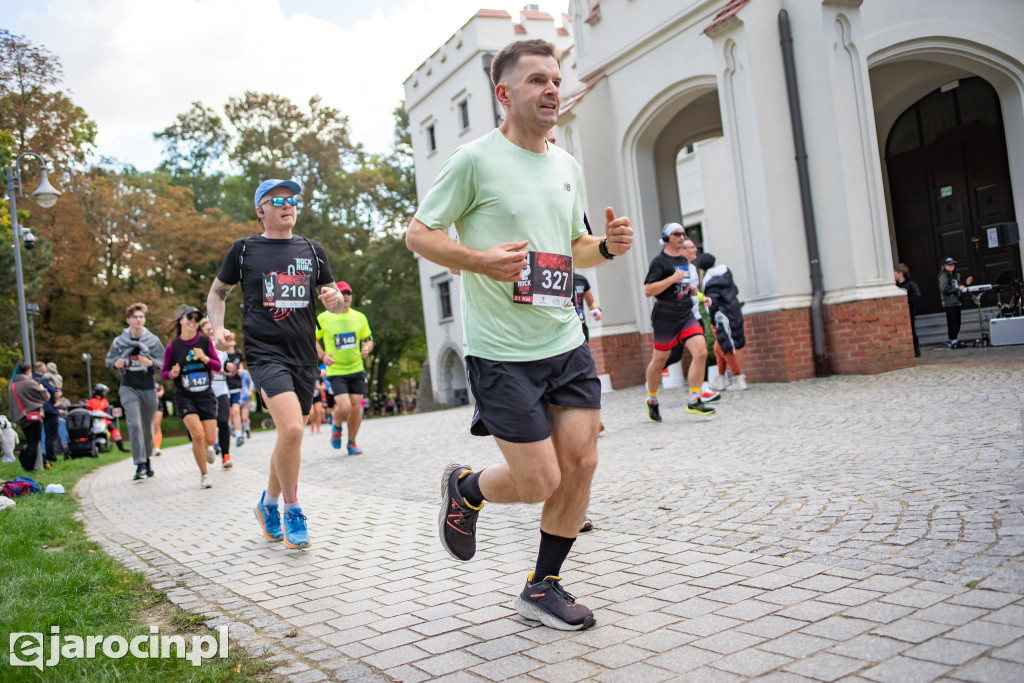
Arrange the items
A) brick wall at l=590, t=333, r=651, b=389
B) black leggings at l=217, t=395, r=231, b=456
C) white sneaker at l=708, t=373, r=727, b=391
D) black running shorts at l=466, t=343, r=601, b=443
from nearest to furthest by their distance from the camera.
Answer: black running shorts at l=466, t=343, r=601, b=443
black leggings at l=217, t=395, r=231, b=456
white sneaker at l=708, t=373, r=727, b=391
brick wall at l=590, t=333, r=651, b=389

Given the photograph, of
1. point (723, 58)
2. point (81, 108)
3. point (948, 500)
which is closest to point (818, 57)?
point (723, 58)

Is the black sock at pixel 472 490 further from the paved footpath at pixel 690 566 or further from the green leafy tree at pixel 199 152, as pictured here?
the green leafy tree at pixel 199 152

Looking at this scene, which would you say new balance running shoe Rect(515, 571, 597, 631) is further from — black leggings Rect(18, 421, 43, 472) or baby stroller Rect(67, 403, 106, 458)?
baby stroller Rect(67, 403, 106, 458)

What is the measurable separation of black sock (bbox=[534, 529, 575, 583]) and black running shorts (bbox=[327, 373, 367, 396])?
297 inches

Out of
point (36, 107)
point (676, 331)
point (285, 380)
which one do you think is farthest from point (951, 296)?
point (36, 107)

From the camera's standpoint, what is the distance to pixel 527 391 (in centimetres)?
319

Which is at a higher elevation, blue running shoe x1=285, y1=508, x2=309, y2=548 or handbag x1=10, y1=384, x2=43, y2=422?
handbag x1=10, y1=384, x2=43, y2=422

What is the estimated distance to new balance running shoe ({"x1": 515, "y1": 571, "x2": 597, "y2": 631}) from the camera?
3.16 meters

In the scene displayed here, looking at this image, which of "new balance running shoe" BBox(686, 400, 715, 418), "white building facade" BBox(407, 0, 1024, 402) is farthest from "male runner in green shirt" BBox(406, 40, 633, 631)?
"white building facade" BBox(407, 0, 1024, 402)

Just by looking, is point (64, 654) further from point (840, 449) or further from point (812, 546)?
point (840, 449)

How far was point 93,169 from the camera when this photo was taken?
3228cm

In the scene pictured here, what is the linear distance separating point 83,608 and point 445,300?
30827 millimetres

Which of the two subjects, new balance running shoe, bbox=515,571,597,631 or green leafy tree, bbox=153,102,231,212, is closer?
new balance running shoe, bbox=515,571,597,631

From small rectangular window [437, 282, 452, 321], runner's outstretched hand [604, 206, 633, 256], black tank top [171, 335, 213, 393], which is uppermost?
small rectangular window [437, 282, 452, 321]
